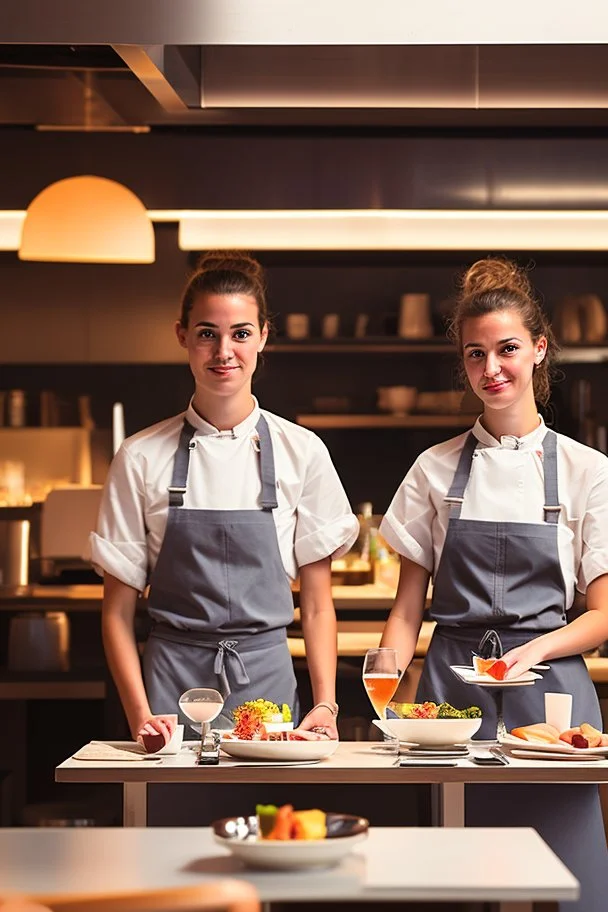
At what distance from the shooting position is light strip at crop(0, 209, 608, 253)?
4875 millimetres

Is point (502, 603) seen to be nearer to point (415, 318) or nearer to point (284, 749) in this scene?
point (284, 749)

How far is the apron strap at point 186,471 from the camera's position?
299cm

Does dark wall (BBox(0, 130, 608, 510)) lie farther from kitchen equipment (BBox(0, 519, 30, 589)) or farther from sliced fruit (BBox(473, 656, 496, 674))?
sliced fruit (BBox(473, 656, 496, 674))

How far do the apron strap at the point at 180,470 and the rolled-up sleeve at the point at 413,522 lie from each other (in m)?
0.44

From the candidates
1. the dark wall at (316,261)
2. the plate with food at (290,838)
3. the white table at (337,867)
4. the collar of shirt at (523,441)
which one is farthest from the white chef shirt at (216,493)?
the dark wall at (316,261)

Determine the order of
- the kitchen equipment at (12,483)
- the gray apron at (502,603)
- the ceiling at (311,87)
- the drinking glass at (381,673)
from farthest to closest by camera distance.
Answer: the kitchen equipment at (12,483)
the ceiling at (311,87)
the gray apron at (502,603)
the drinking glass at (381,673)

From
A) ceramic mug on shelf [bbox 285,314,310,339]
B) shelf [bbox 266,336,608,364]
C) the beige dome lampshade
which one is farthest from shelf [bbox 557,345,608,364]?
the beige dome lampshade

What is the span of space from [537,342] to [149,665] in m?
1.10

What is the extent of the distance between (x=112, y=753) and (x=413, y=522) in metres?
0.94

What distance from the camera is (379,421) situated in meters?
5.23

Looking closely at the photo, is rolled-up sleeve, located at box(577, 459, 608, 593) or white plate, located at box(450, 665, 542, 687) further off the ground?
rolled-up sleeve, located at box(577, 459, 608, 593)

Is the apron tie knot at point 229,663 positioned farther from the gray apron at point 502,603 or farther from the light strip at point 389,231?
the light strip at point 389,231

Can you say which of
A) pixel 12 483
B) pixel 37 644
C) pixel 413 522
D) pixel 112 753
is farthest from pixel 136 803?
pixel 12 483

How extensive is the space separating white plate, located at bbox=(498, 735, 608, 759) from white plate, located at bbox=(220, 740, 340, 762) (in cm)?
33
